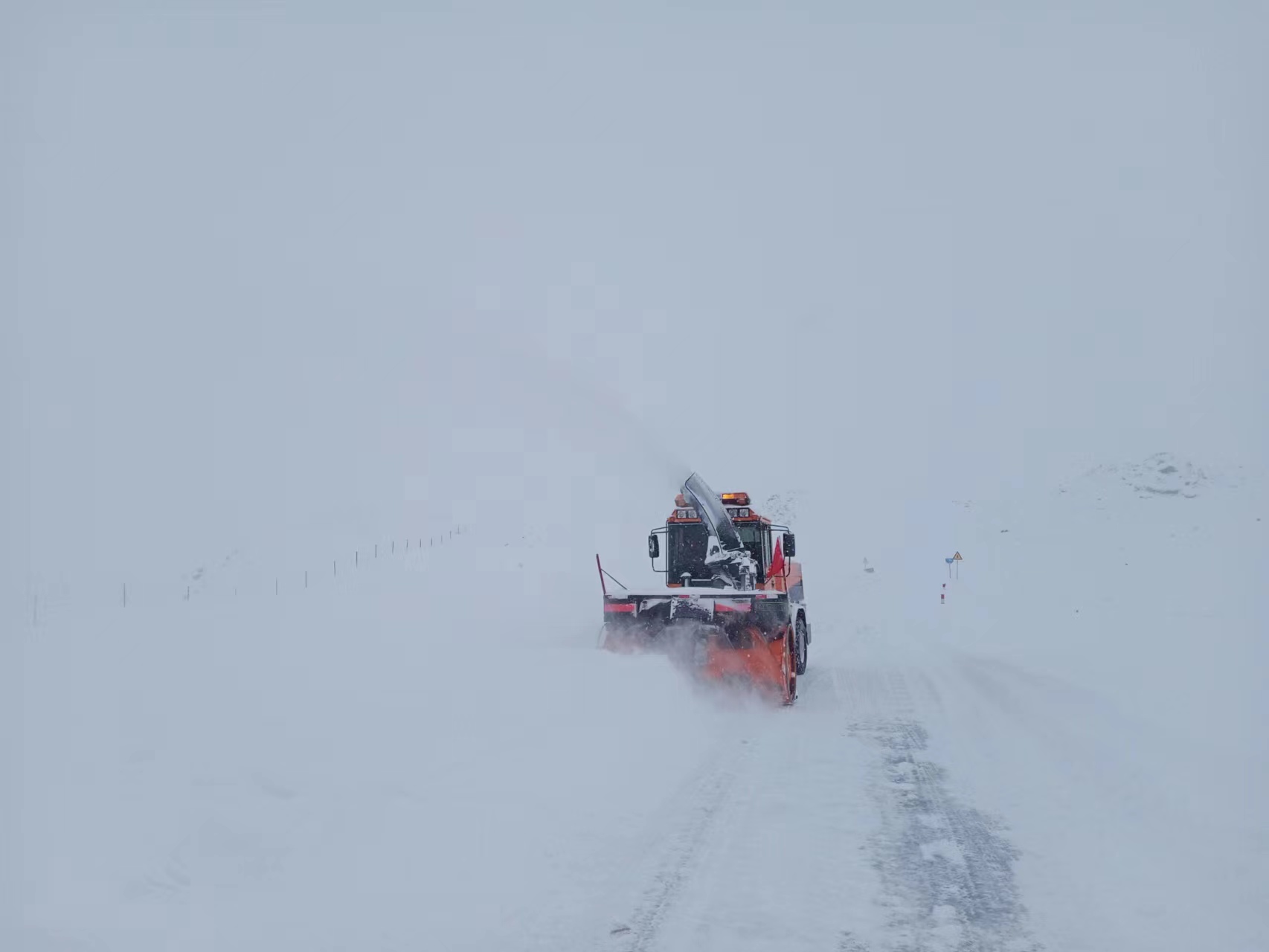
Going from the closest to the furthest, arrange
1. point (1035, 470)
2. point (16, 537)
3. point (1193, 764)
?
point (1193, 764) → point (16, 537) → point (1035, 470)

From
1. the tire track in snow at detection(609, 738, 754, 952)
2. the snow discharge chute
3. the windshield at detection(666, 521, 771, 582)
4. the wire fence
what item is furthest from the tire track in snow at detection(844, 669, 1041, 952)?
the wire fence

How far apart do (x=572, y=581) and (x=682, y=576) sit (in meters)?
15.1

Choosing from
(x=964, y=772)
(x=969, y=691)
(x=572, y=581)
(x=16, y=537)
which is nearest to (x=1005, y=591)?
(x=572, y=581)

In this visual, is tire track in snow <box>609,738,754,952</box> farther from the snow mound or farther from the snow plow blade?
the snow mound

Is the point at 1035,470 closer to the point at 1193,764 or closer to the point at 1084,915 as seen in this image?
the point at 1193,764

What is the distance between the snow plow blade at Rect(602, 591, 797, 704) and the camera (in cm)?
1241

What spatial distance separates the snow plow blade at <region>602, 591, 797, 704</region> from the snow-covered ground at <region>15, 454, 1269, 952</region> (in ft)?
1.54

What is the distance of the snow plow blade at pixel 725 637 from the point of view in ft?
40.7

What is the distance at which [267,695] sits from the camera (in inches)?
354

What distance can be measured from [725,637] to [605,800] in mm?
5179

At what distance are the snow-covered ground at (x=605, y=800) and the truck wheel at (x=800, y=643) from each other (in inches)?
15.1

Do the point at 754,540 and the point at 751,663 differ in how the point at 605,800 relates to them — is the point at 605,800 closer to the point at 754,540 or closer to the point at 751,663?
the point at 751,663

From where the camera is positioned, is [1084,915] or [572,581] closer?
[1084,915]

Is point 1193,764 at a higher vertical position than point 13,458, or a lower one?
lower
